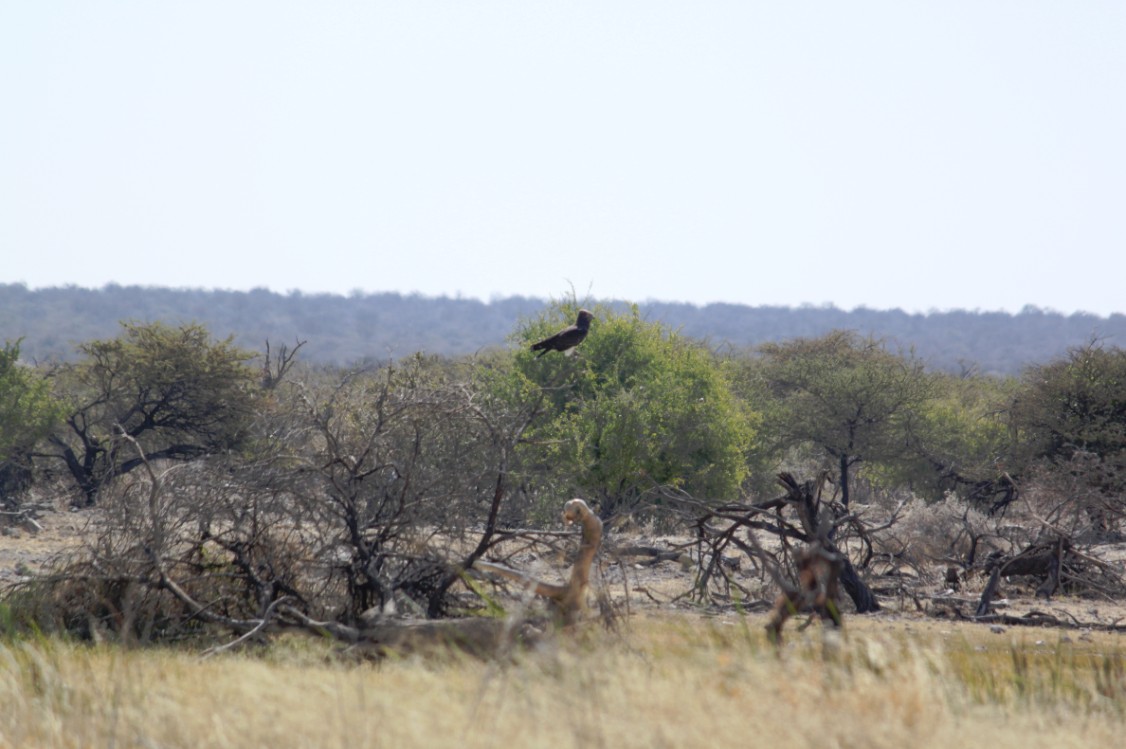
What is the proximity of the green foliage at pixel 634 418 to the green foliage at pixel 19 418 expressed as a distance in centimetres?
1220

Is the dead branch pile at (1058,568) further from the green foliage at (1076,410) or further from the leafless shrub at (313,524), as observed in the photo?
the green foliage at (1076,410)

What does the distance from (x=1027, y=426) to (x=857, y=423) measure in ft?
23.6

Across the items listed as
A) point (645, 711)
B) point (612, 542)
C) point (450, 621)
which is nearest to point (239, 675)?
point (450, 621)

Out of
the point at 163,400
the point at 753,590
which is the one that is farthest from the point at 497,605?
the point at 163,400

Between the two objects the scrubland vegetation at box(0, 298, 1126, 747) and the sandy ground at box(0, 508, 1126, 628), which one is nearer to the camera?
the scrubland vegetation at box(0, 298, 1126, 747)

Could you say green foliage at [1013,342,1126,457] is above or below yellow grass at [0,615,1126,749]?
above

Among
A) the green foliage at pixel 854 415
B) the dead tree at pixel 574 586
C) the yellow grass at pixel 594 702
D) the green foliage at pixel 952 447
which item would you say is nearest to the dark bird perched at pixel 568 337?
the dead tree at pixel 574 586

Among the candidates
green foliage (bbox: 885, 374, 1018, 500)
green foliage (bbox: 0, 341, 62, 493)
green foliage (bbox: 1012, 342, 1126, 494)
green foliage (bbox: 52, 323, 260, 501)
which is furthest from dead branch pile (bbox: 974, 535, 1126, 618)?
green foliage (bbox: 0, 341, 62, 493)

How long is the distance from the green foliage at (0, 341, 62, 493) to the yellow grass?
21311 mm

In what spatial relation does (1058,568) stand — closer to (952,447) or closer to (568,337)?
(568,337)

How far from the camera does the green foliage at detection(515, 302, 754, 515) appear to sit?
72.8ft

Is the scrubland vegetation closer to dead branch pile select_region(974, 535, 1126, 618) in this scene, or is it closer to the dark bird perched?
dead branch pile select_region(974, 535, 1126, 618)

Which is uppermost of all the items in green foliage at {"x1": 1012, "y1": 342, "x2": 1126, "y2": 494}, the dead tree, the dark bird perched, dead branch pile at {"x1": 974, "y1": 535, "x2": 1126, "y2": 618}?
the dark bird perched

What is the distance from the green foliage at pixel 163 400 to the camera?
2794cm
